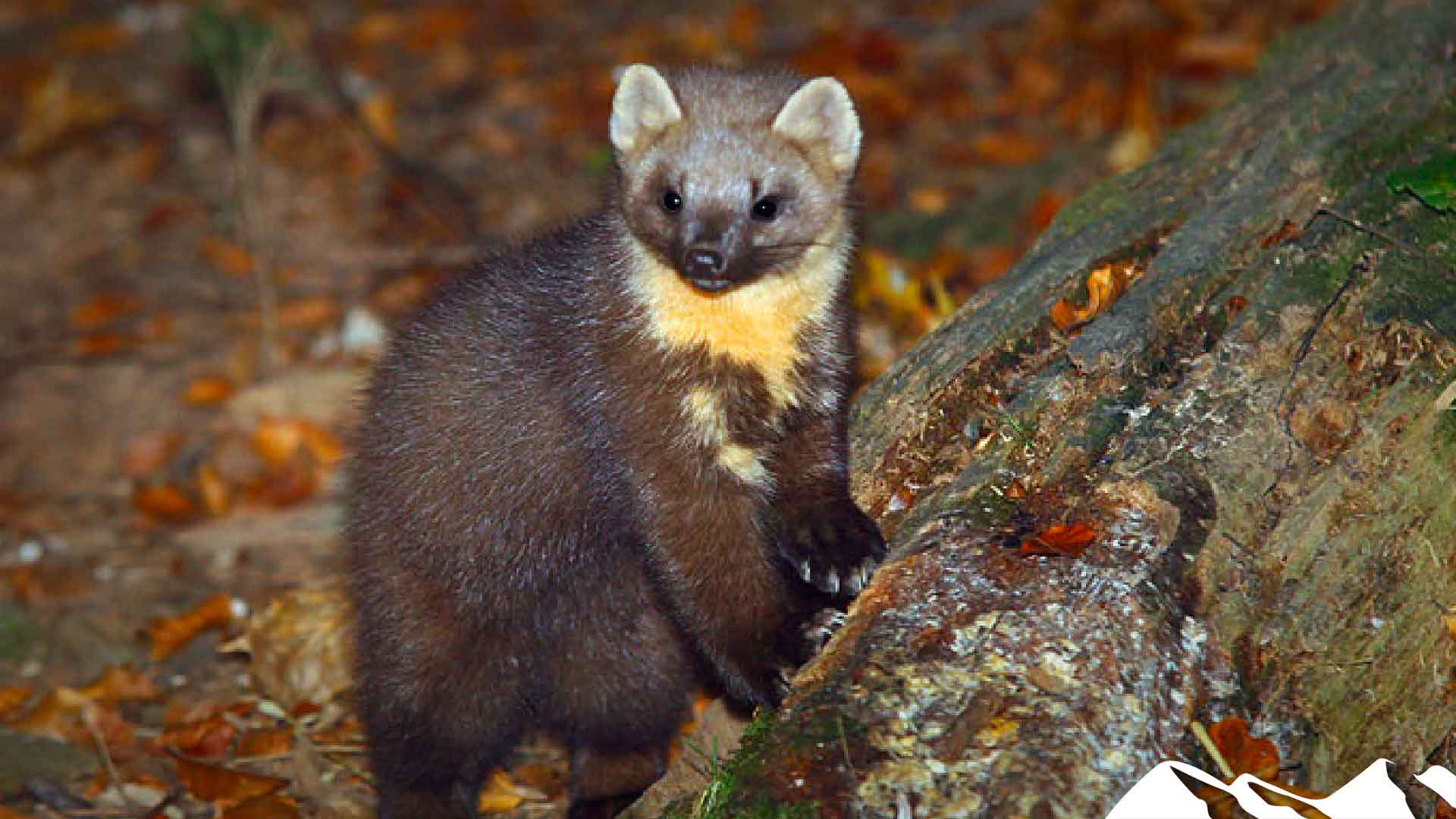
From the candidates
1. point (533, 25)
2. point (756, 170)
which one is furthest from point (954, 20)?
point (756, 170)

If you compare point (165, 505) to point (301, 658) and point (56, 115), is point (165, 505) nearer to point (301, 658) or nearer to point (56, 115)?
point (301, 658)

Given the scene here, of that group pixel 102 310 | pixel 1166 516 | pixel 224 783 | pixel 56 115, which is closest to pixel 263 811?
pixel 224 783

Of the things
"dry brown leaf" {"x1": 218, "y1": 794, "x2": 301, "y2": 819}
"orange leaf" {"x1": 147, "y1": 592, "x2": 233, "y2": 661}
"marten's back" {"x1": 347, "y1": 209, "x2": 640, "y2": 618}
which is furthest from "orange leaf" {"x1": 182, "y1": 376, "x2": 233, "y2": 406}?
"dry brown leaf" {"x1": 218, "y1": 794, "x2": 301, "y2": 819}

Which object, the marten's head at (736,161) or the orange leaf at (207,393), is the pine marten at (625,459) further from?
the orange leaf at (207,393)

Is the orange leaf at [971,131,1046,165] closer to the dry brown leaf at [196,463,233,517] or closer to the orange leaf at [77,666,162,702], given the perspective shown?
the dry brown leaf at [196,463,233,517]

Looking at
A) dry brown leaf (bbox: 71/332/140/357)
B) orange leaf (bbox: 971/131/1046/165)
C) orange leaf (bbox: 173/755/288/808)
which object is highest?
orange leaf (bbox: 971/131/1046/165)

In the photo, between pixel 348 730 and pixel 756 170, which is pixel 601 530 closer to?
pixel 756 170

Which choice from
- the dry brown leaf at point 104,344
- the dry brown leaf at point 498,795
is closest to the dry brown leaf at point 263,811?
the dry brown leaf at point 498,795
